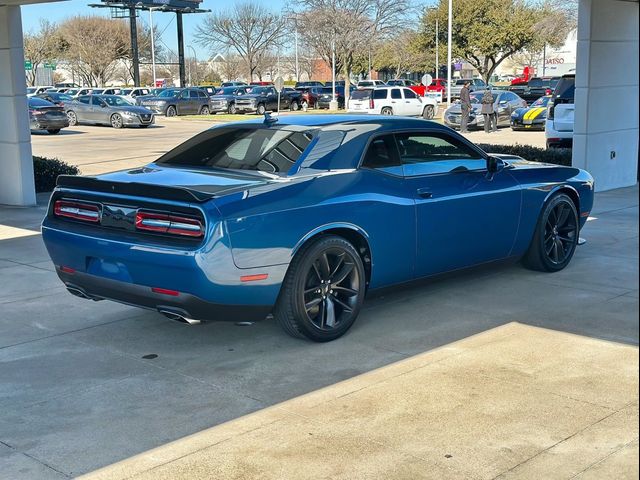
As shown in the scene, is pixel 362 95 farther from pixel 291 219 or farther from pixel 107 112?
pixel 291 219

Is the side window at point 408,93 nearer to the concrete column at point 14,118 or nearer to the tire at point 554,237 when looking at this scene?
the concrete column at point 14,118

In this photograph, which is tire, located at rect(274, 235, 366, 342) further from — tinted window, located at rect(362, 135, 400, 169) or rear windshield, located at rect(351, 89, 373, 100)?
rear windshield, located at rect(351, 89, 373, 100)

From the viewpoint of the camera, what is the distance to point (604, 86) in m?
12.7

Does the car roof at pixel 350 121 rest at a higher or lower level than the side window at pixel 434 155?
higher

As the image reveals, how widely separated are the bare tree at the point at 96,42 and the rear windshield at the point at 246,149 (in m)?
75.4

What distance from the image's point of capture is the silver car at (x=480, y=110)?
30.2 meters

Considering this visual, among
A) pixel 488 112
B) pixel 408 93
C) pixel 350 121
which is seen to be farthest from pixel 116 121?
pixel 350 121

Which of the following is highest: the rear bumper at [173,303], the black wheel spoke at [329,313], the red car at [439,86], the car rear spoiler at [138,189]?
the red car at [439,86]

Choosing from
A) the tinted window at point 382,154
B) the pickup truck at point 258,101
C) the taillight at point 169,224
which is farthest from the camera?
the pickup truck at point 258,101

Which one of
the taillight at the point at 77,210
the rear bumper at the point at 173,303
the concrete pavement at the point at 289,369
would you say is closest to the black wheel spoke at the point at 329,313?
the concrete pavement at the point at 289,369

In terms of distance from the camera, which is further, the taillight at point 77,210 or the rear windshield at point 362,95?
the rear windshield at point 362,95

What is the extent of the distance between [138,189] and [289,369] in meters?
1.52

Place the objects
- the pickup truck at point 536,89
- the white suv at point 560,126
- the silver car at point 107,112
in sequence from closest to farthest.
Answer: the white suv at point 560,126 → the silver car at point 107,112 → the pickup truck at point 536,89

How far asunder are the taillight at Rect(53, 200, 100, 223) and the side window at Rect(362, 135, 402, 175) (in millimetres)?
1955
